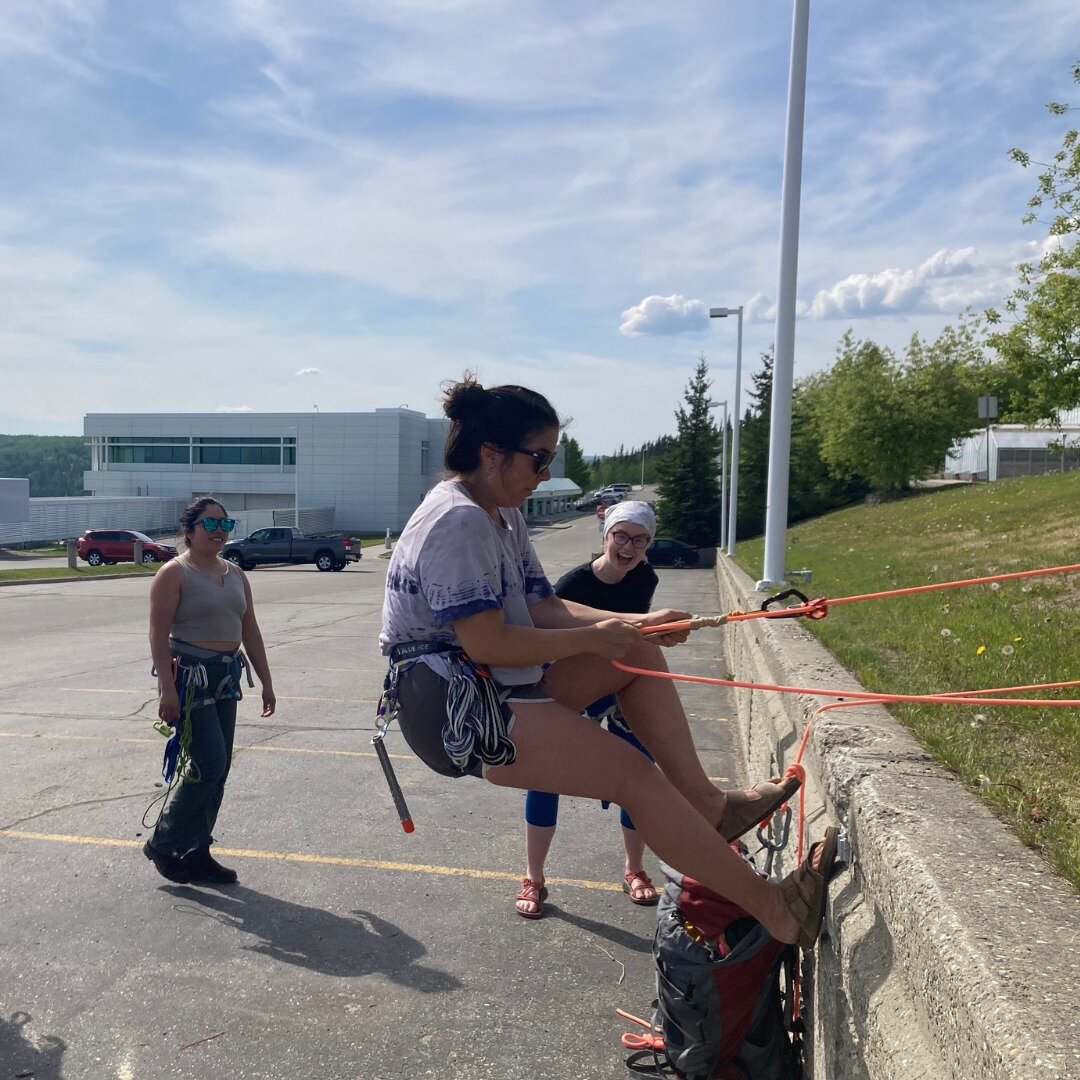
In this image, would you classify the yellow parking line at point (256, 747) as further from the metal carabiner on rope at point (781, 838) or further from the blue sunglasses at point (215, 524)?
the metal carabiner on rope at point (781, 838)

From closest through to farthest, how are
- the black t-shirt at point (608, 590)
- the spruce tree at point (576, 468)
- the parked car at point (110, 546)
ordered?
the black t-shirt at point (608, 590) < the parked car at point (110, 546) < the spruce tree at point (576, 468)

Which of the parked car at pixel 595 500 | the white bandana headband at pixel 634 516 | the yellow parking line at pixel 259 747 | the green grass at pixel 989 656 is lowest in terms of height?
Answer: the yellow parking line at pixel 259 747

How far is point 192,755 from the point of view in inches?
189

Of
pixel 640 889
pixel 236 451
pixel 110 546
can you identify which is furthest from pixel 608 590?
pixel 236 451

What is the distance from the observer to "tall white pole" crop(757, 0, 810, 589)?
12.0 m

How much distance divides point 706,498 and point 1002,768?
50568mm

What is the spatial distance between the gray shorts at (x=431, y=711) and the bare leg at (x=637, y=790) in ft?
0.19

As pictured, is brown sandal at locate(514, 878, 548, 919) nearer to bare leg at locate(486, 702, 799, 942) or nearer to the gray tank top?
bare leg at locate(486, 702, 799, 942)

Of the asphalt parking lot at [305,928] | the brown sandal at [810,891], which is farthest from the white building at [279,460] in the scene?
the brown sandal at [810,891]

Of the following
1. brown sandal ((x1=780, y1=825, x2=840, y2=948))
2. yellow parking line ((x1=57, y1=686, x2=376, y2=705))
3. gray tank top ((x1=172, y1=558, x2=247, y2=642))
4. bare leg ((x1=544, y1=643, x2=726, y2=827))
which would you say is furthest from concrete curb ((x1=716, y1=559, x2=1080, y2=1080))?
yellow parking line ((x1=57, y1=686, x2=376, y2=705))

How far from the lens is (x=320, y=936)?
13.7 feet

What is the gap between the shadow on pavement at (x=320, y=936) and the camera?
12.6 feet

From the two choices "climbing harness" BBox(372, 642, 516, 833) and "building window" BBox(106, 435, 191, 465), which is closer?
"climbing harness" BBox(372, 642, 516, 833)

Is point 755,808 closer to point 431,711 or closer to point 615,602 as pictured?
point 431,711
